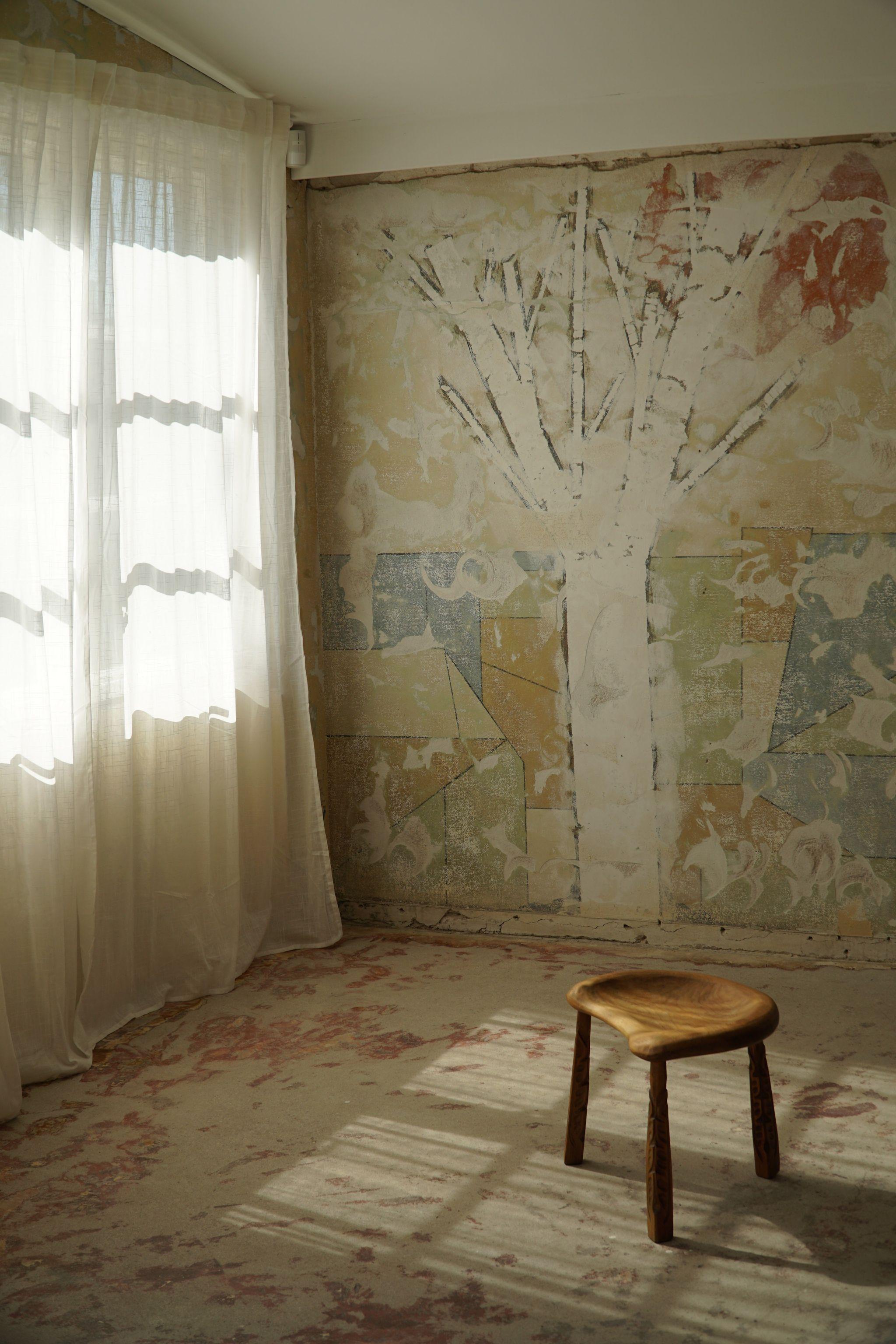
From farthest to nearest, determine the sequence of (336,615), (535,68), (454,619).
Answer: (336,615) < (454,619) < (535,68)

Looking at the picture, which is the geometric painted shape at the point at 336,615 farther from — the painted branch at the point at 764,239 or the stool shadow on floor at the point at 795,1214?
the stool shadow on floor at the point at 795,1214

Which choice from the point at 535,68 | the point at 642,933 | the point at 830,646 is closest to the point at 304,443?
the point at 535,68

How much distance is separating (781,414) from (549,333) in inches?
29.8

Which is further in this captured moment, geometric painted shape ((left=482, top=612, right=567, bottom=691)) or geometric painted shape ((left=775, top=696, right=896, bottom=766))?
geometric painted shape ((left=482, top=612, right=567, bottom=691))

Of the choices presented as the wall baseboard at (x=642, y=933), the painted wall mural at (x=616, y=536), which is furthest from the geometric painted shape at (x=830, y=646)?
the wall baseboard at (x=642, y=933)

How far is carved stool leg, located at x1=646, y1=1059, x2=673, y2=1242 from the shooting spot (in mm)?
1976

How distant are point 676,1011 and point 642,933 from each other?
1.55 meters

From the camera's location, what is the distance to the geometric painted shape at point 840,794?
3.42m

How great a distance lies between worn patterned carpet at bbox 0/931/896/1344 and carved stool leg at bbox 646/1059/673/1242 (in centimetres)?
4

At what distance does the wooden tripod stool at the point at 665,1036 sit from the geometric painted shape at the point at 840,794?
4.37 feet

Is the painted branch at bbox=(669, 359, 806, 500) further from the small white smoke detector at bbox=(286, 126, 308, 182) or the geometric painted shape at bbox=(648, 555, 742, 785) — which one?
the small white smoke detector at bbox=(286, 126, 308, 182)

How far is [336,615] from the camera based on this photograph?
3926 millimetres

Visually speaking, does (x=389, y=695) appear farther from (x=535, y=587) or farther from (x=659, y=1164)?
(x=659, y=1164)

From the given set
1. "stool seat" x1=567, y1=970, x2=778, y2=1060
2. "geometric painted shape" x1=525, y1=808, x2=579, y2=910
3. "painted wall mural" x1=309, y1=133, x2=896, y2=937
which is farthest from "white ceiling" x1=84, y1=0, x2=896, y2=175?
"stool seat" x1=567, y1=970, x2=778, y2=1060
